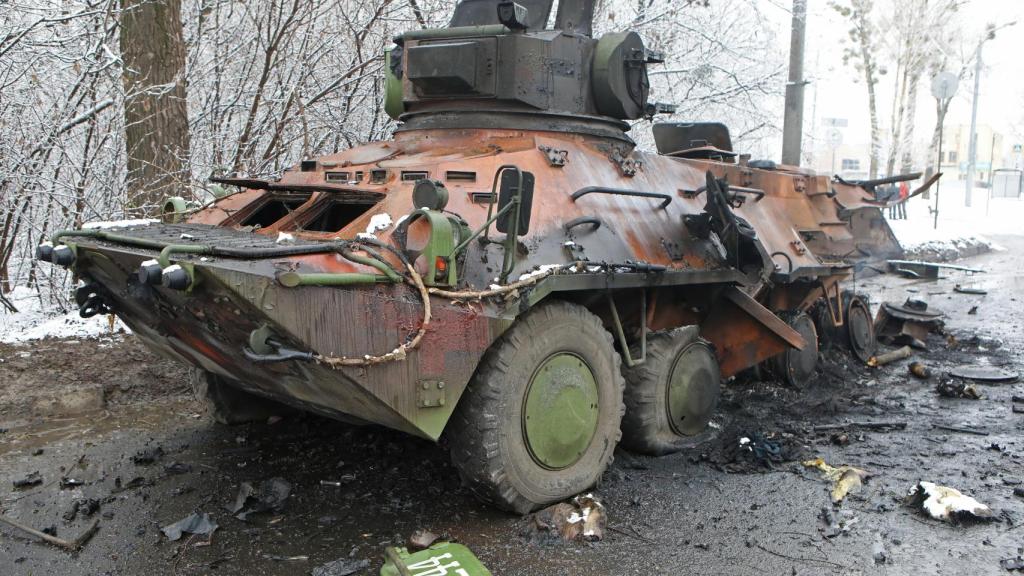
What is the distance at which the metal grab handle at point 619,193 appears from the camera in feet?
17.4

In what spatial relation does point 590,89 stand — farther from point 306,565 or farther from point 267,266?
point 306,565

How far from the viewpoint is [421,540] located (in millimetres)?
4445

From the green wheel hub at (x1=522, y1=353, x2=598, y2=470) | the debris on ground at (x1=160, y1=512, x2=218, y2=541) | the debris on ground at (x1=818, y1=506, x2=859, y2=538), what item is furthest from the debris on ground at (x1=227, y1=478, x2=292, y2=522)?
the debris on ground at (x1=818, y1=506, x2=859, y2=538)

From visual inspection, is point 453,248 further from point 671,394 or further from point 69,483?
point 69,483

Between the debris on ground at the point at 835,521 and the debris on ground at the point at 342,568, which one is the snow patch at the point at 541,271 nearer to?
the debris on ground at the point at 342,568

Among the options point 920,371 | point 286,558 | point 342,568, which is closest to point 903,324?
point 920,371

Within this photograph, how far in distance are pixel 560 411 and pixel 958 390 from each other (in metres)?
4.60

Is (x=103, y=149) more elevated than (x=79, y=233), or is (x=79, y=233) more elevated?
(x=103, y=149)

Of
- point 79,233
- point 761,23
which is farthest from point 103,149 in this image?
point 761,23

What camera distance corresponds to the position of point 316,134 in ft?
35.3

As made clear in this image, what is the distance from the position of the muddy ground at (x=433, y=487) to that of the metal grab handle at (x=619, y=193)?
5.69 feet

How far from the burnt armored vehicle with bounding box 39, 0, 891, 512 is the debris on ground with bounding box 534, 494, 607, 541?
0.36 feet

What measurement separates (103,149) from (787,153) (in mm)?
8948

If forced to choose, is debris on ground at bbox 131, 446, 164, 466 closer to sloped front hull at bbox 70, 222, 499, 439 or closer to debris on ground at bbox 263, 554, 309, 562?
sloped front hull at bbox 70, 222, 499, 439
